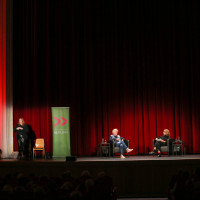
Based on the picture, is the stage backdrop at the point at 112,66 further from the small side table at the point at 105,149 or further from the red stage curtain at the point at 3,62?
the small side table at the point at 105,149

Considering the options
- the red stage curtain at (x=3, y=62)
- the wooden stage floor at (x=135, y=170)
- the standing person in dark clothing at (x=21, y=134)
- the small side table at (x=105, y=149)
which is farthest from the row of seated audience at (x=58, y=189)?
the red stage curtain at (x=3, y=62)

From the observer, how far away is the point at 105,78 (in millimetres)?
13078

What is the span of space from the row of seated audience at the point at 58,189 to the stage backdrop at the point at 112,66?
7.47 meters

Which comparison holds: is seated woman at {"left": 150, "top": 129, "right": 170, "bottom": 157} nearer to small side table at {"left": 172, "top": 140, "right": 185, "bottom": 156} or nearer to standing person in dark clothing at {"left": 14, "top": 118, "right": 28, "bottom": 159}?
small side table at {"left": 172, "top": 140, "right": 185, "bottom": 156}

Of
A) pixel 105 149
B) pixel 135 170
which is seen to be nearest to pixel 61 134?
pixel 105 149

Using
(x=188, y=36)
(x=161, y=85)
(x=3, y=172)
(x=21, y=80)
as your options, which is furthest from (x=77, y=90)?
(x=3, y=172)

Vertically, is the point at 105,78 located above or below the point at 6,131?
above

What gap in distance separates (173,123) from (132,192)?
18.1ft

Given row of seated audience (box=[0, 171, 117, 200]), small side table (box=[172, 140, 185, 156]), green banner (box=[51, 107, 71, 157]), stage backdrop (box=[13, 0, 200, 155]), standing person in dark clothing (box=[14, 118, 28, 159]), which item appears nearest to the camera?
row of seated audience (box=[0, 171, 117, 200])

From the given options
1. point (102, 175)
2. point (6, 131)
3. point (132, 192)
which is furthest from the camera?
point (6, 131)

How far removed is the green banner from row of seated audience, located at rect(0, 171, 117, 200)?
5.12 meters

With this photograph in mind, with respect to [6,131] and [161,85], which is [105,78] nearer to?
[161,85]

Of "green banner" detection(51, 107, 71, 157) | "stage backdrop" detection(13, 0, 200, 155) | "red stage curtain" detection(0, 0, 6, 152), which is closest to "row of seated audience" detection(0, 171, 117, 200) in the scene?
"green banner" detection(51, 107, 71, 157)

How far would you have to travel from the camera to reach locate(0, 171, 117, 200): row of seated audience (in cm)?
412
